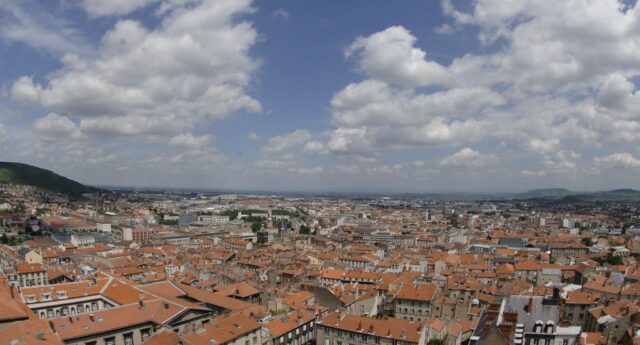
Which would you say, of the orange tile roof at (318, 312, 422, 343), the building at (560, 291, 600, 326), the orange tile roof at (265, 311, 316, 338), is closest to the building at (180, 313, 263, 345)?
the orange tile roof at (265, 311, 316, 338)

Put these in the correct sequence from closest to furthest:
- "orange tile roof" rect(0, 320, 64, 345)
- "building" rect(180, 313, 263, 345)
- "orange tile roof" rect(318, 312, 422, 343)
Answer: "orange tile roof" rect(0, 320, 64, 345), "building" rect(180, 313, 263, 345), "orange tile roof" rect(318, 312, 422, 343)

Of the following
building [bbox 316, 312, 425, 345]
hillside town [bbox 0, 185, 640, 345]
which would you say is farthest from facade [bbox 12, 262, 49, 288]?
building [bbox 316, 312, 425, 345]

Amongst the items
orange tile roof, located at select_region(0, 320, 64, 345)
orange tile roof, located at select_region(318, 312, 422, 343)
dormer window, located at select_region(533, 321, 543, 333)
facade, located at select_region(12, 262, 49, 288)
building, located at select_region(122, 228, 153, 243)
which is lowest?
building, located at select_region(122, 228, 153, 243)

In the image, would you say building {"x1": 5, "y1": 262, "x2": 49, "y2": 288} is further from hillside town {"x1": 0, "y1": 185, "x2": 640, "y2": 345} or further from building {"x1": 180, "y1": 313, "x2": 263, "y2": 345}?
building {"x1": 180, "y1": 313, "x2": 263, "y2": 345}

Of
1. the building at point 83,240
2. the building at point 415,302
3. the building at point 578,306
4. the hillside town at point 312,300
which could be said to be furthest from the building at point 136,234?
the building at point 578,306

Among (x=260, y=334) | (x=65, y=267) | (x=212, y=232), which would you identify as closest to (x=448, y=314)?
(x=260, y=334)

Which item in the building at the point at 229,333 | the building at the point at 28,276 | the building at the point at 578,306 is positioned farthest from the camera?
the building at the point at 28,276

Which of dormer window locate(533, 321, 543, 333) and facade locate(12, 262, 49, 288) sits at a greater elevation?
dormer window locate(533, 321, 543, 333)

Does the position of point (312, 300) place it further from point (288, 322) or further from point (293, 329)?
point (293, 329)

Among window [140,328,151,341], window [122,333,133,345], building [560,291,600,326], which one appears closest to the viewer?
window [122,333,133,345]

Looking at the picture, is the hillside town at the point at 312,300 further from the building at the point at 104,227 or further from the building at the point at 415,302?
the building at the point at 104,227

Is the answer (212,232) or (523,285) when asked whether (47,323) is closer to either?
(523,285)

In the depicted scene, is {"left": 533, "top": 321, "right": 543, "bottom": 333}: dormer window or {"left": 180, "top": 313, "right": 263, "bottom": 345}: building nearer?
{"left": 533, "top": 321, "right": 543, "bottom": 333}: dormer window

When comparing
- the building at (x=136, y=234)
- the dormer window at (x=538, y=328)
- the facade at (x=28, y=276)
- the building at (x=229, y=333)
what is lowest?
the building at (x=136, y=234)
